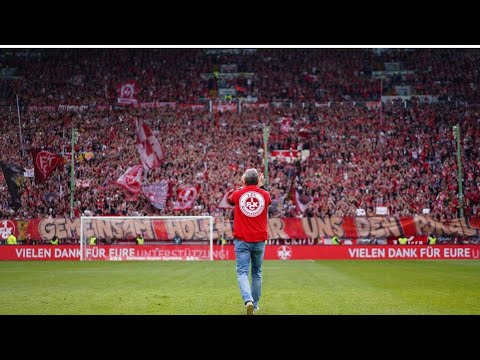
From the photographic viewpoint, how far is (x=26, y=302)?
11.5m

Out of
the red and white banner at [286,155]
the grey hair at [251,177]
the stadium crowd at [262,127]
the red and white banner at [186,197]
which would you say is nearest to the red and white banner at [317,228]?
the stadium crowd at [262,127]

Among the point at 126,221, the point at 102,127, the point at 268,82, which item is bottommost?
the point at 126,221

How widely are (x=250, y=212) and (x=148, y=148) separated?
33389mm

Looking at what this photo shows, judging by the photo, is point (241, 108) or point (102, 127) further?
point (241, 108)

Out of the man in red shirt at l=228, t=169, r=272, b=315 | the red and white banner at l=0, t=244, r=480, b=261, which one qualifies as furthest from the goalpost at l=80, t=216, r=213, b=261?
the man in red shirt at l=228, t=169, r=272, b=315

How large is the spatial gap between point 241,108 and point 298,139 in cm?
630

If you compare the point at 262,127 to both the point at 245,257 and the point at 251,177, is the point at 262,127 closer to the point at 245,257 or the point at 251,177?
the point at 251,177

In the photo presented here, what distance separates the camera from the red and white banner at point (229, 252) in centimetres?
3412

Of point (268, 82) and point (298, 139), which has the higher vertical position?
point (268, 82)

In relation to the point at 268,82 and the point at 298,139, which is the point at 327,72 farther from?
the point at 298,139

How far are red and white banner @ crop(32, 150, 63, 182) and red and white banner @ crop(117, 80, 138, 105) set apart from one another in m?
9.78

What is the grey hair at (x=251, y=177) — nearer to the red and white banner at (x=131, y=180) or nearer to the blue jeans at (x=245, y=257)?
the blue jeans at (x=245, y=257)
